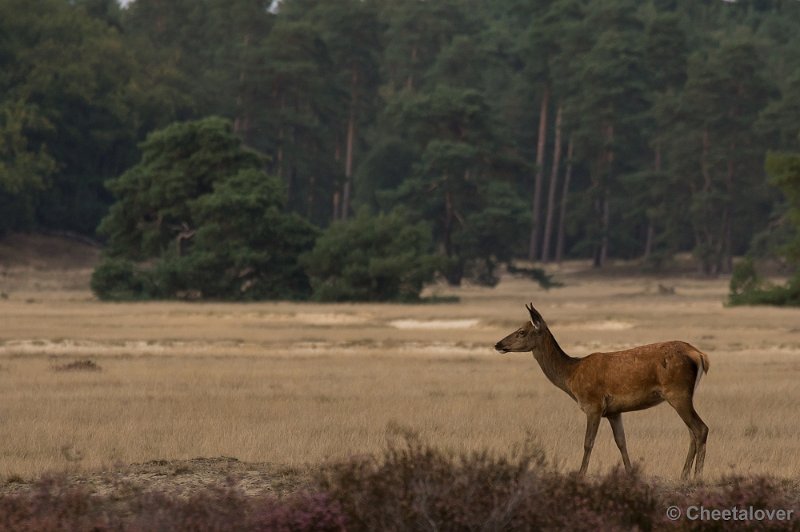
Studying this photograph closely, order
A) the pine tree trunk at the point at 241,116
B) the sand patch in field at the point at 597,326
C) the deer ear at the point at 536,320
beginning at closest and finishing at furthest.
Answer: the deer ear at the point at 536,320 → the sand patch in field at the point at 597,326 → the pine tree trunk at the point at 241,116

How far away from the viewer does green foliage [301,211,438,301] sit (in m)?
54.5

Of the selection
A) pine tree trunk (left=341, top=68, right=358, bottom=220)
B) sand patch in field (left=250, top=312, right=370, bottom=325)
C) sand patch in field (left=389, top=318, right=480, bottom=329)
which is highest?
pine tree trunk (left=341, top=68, right=358, bottom=220)

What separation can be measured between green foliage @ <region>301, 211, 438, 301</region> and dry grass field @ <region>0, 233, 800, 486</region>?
11.8ft

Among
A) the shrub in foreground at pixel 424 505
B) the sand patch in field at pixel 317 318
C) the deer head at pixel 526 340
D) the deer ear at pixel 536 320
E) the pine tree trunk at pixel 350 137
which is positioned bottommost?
the sand patch in field at pixel 317 318

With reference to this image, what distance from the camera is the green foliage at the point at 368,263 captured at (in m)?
54.5

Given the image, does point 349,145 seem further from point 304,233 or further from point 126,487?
point 126,487

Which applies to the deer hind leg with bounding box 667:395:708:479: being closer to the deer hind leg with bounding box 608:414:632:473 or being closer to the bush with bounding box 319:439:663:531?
the deer hind leg with bounding box 608:414:632:473

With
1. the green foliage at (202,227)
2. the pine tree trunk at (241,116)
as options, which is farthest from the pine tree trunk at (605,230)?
the green foliage at (202,227)

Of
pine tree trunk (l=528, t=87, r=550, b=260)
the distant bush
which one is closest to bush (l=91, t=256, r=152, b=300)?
the distant bush

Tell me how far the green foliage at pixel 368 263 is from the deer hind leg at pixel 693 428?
136 ft

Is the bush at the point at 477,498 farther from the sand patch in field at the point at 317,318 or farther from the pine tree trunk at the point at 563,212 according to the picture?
the pine tree trunk at the point at 563,212

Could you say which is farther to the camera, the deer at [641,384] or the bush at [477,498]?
the deer at [641,384]

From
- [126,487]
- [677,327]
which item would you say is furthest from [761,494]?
[677,327]

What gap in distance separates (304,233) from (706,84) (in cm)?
3660
